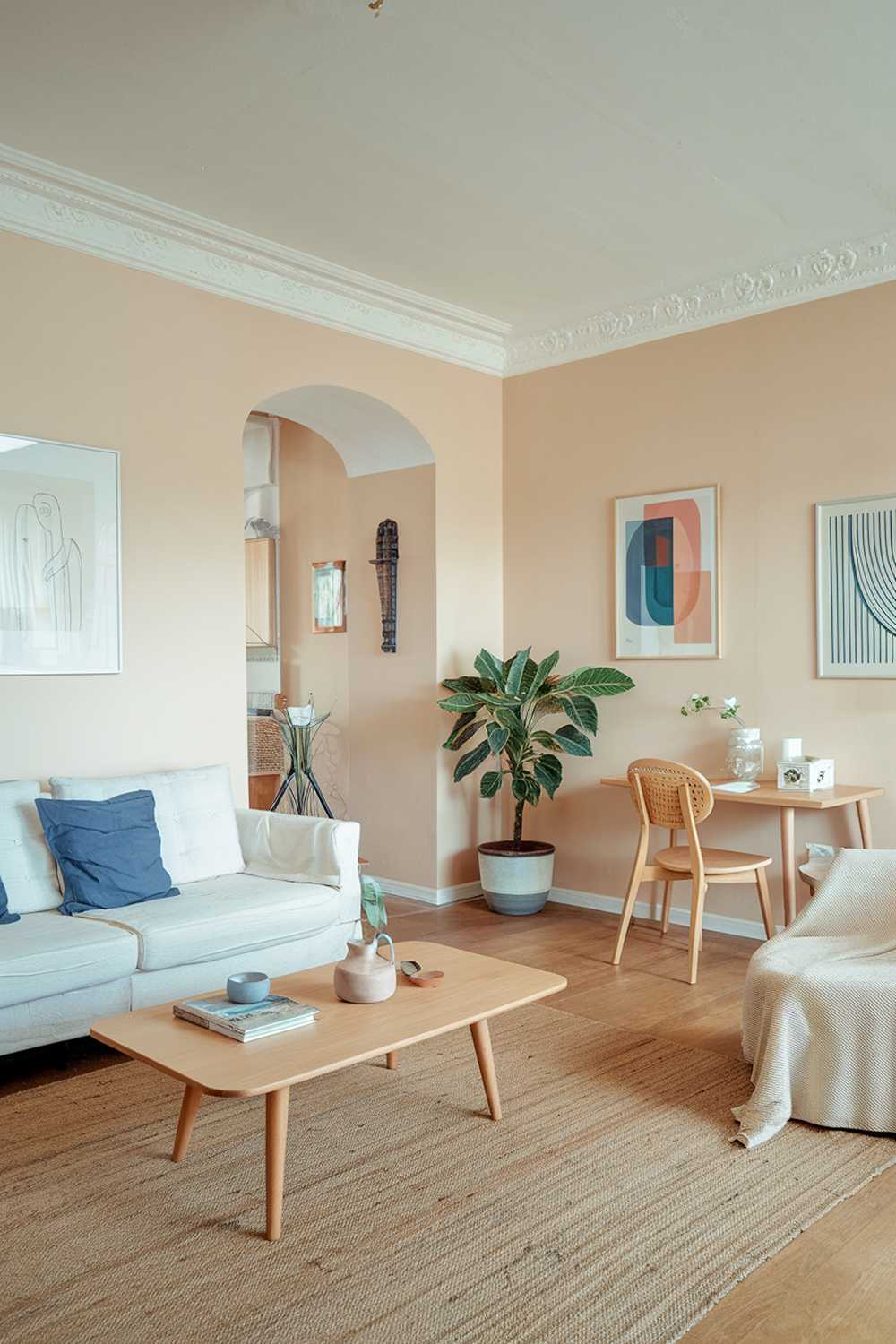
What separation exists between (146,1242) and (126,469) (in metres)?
2.99

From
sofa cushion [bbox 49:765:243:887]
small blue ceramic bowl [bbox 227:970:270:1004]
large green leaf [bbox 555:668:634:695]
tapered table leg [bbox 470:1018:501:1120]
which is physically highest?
large green leaf [bbox 555:668:634:695]

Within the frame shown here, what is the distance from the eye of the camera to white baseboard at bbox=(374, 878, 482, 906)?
5.79 meters

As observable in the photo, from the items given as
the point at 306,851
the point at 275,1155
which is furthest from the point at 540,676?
the point at 275,1155

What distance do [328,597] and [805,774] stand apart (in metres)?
3.30

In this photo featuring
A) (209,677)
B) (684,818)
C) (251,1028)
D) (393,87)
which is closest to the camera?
(251,1028)

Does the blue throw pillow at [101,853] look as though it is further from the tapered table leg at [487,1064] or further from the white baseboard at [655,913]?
the white baseboard at [655,913]

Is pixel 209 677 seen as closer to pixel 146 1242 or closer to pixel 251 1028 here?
pixel 251 1028

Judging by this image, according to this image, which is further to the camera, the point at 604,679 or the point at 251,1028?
the point at 604,679

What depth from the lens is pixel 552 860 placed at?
18.9 feet

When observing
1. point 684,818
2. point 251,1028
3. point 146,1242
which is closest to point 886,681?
point 684,818

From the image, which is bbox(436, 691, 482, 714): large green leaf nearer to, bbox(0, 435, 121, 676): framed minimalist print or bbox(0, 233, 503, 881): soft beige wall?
bbox(0, 233, 503, 881): soft beige wall

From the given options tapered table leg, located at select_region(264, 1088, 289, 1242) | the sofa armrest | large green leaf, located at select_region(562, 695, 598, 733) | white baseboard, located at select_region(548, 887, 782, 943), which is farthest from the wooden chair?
tapered table leg, located at select_region(264, 1088, 289, 1242)

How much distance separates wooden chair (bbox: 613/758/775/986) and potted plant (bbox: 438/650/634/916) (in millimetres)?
Answer: 804

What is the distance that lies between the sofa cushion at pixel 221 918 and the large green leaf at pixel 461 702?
1.49m
